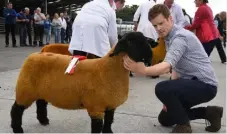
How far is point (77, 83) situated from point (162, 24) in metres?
1.08

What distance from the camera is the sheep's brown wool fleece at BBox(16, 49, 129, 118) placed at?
141 inches

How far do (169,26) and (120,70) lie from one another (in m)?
0.79

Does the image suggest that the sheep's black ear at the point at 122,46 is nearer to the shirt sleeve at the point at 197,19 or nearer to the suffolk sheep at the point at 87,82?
the suffolk sheep at the point at 87,82

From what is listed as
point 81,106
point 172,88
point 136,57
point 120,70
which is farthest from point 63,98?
point 172,88

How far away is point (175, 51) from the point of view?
382 centimetres

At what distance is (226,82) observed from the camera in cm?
811

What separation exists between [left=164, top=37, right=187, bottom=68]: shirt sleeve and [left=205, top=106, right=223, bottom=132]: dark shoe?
873 mm

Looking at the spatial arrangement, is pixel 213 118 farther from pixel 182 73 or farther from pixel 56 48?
pixel 56 48

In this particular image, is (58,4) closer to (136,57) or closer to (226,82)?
(226,82)

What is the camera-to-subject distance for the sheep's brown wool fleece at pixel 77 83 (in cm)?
357

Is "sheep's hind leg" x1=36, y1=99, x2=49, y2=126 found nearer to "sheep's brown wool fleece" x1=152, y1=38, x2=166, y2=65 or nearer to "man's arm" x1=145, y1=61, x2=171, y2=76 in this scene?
"man's arm" x1=145, y1=61, x2=171, y2=76

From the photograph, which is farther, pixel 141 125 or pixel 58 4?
pixel 58 4

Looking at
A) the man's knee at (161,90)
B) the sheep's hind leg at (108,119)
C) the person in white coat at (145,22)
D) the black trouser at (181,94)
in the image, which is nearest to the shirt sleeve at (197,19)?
the person in white coat at (145,22)

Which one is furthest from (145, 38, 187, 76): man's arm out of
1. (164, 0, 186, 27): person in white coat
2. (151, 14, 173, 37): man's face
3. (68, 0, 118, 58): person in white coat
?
(164, 0, 186, 27): person in white coat
